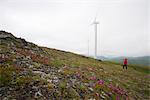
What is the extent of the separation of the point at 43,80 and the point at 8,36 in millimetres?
13925

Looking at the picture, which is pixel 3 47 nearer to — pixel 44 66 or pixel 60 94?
pixel 44 66

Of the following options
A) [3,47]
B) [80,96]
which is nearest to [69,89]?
[80,96]

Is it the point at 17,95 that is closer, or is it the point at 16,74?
the point at 17,95

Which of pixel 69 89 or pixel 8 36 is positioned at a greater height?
pixel 8 36

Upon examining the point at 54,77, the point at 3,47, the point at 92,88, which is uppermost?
the point at 3,47

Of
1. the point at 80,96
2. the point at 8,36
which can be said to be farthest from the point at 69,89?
the point at 8,36

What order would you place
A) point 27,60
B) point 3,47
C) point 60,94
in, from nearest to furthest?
point 60,94 → point 27,60 → point 3,47

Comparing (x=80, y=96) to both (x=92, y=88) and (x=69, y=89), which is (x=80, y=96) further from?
(x=92, y=88)

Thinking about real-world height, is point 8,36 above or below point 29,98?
above

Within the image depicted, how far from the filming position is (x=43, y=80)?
1730 centimetres

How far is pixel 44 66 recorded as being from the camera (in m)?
22.7

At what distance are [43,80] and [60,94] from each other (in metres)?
2.06

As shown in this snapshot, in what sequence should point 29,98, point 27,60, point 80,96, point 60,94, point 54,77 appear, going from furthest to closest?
point 27,60
point 54,77
point 80,96
point 60,94
point 29,98

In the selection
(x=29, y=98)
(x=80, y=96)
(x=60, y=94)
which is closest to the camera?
(x=29, y=98)
